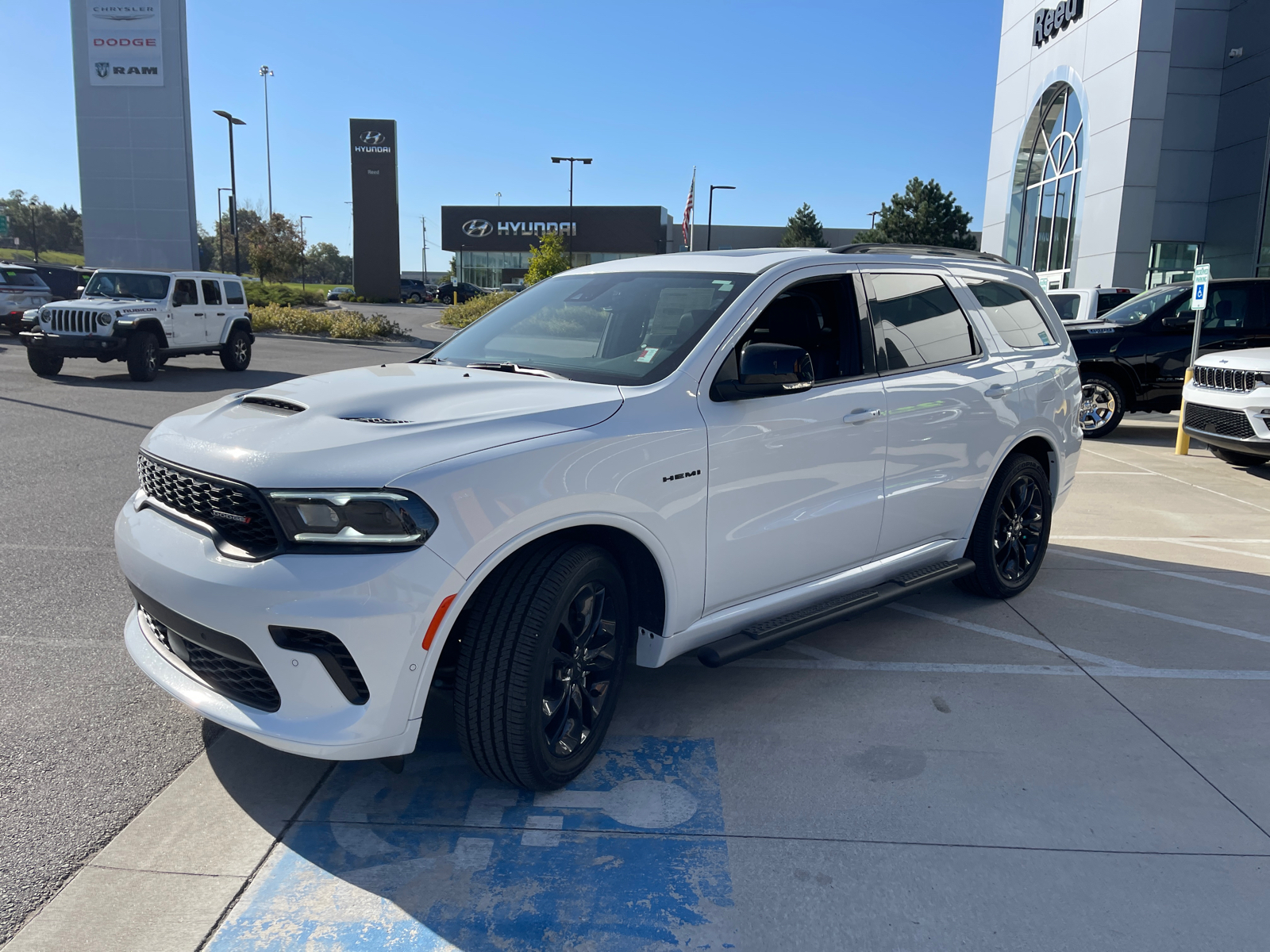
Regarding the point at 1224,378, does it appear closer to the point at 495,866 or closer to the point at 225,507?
the point at 495,866

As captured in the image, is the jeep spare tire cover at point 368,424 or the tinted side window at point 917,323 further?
the tinted side window at point 917,323

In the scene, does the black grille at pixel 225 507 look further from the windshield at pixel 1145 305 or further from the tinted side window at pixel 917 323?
the windshield at pixel 1145 305

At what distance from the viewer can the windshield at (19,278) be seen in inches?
860

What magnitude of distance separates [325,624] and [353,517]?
30cm

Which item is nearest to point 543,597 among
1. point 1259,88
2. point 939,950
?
point 939,950

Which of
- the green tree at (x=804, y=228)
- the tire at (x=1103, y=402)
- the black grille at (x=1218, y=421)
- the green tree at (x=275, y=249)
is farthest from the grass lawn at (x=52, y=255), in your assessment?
the black grille at (x=1218, y=421)

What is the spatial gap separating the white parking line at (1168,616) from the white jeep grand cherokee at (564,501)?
3.82 ft

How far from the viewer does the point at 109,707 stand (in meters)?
3.66

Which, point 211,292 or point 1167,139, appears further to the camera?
point 1167,139

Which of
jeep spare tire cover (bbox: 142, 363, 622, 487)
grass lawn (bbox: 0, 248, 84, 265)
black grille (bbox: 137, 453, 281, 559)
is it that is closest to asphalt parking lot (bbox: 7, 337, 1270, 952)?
black grille (bbox: 137, 453, 281, 559)

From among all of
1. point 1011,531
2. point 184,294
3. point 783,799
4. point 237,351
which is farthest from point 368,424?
point 237,351

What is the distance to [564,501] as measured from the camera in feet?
9.30

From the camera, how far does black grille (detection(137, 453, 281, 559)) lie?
2.64 meters

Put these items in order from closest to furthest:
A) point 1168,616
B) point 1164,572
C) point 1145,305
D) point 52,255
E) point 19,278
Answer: point 1168,616 < point 1164,572 < point 1145,305 < point 19,278 < point 52,255
